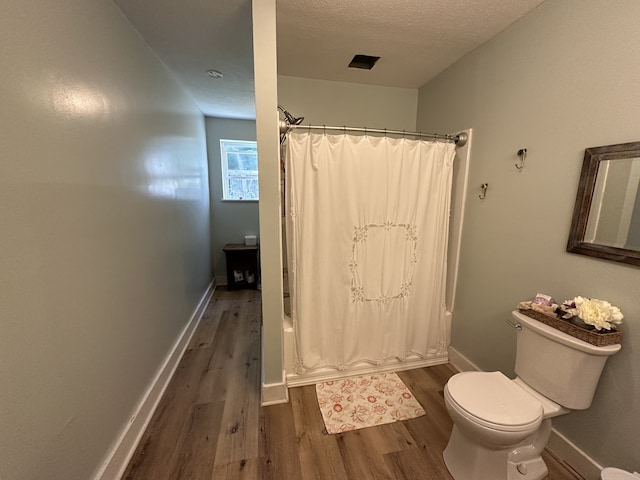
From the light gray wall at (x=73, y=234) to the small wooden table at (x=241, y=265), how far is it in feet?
5.96

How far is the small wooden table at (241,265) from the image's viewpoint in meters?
3.69

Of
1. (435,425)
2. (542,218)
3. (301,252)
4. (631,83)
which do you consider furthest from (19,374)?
(631,83)

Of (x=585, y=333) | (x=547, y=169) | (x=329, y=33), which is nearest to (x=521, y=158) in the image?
(x=547, y=169)

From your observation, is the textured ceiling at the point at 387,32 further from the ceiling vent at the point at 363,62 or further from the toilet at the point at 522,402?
the toilet at the point at 522,402

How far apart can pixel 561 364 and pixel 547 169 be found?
1019mm

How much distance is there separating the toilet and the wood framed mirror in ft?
1.42

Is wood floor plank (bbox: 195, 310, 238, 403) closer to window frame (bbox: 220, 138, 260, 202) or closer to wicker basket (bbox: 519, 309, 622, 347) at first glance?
window frame (bbox: 220, 138, 260, 202)

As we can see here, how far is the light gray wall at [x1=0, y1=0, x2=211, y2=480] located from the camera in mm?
824

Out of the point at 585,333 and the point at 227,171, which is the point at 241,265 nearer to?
the point at 227,171

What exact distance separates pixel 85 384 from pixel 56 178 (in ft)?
2.84

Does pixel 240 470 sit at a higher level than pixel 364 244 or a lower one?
lower

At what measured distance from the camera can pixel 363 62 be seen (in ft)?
6.89

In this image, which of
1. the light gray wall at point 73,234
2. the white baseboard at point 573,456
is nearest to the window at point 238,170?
the light gray wall at point 73,234

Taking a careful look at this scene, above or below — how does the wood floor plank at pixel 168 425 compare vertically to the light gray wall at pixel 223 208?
below
